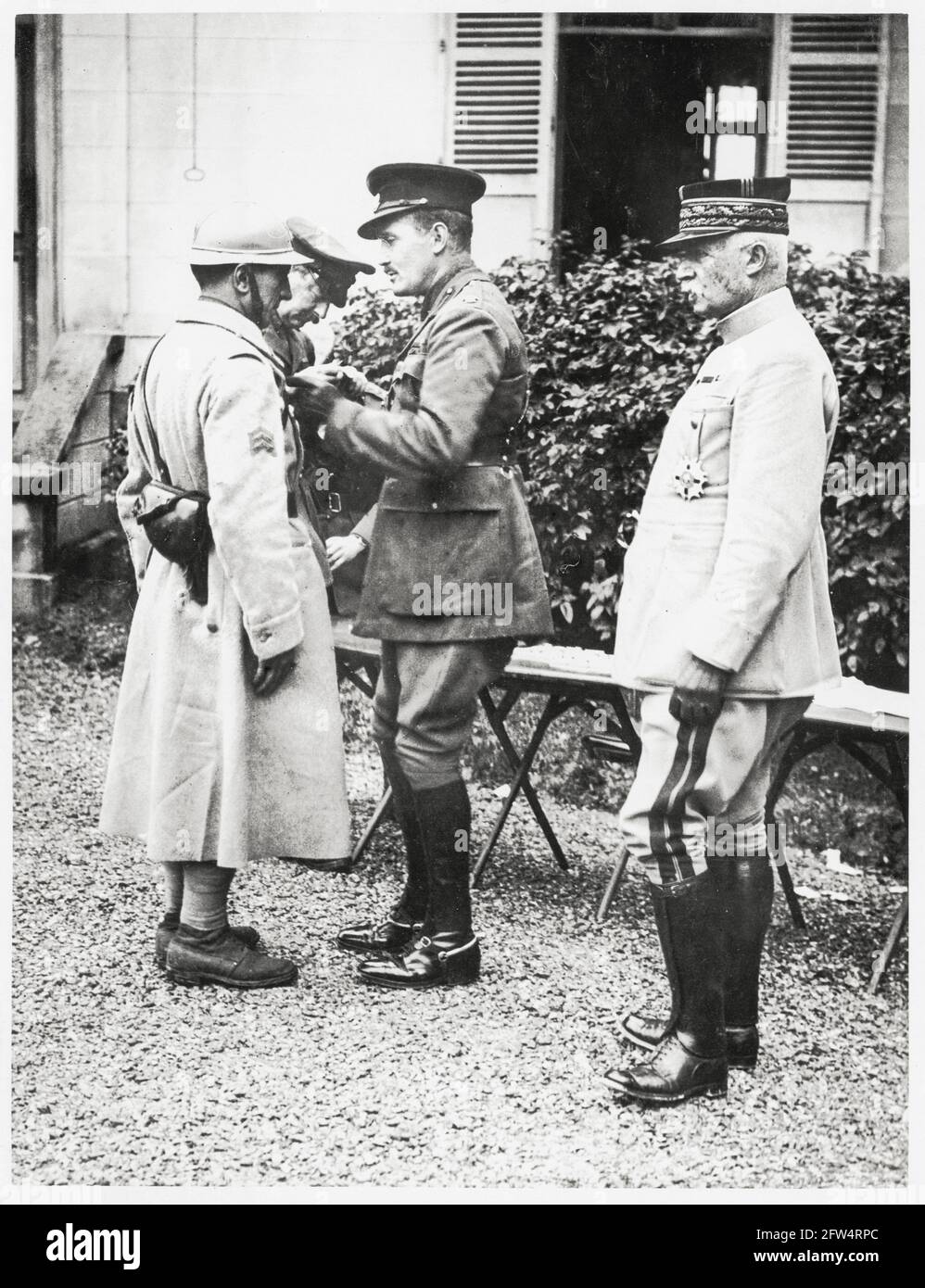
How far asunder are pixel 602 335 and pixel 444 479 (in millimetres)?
1593

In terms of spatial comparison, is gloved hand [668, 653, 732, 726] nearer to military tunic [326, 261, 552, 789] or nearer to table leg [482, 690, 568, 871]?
military tunic [326, 261, 552, 789]

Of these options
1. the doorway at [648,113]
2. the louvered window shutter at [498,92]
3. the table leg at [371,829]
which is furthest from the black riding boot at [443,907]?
the louvered window shutter at [498,92]

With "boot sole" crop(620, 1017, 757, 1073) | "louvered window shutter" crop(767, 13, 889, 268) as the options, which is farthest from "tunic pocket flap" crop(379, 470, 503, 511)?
"louvered window shutter" crop(767, 13, 889, 268)

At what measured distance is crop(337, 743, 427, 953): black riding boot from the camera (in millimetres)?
4305

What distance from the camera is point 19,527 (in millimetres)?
4410

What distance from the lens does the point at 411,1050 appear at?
151 inches

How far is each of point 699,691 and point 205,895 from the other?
64.8 inches

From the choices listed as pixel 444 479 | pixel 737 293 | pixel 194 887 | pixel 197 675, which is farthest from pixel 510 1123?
pixel 737 293

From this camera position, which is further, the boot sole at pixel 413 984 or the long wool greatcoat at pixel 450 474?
the boot sole at pixel 413 984

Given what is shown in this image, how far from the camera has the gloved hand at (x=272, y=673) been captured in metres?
3.94

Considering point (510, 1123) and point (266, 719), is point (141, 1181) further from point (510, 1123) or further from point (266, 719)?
point (266, 719)

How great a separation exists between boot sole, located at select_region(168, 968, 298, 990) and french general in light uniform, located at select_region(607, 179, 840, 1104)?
1.09 metres

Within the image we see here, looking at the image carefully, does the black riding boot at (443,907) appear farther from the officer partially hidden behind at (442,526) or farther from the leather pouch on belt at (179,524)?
the leather pouch on belt at (179,524)

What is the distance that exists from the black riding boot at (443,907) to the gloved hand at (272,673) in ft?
1.81
